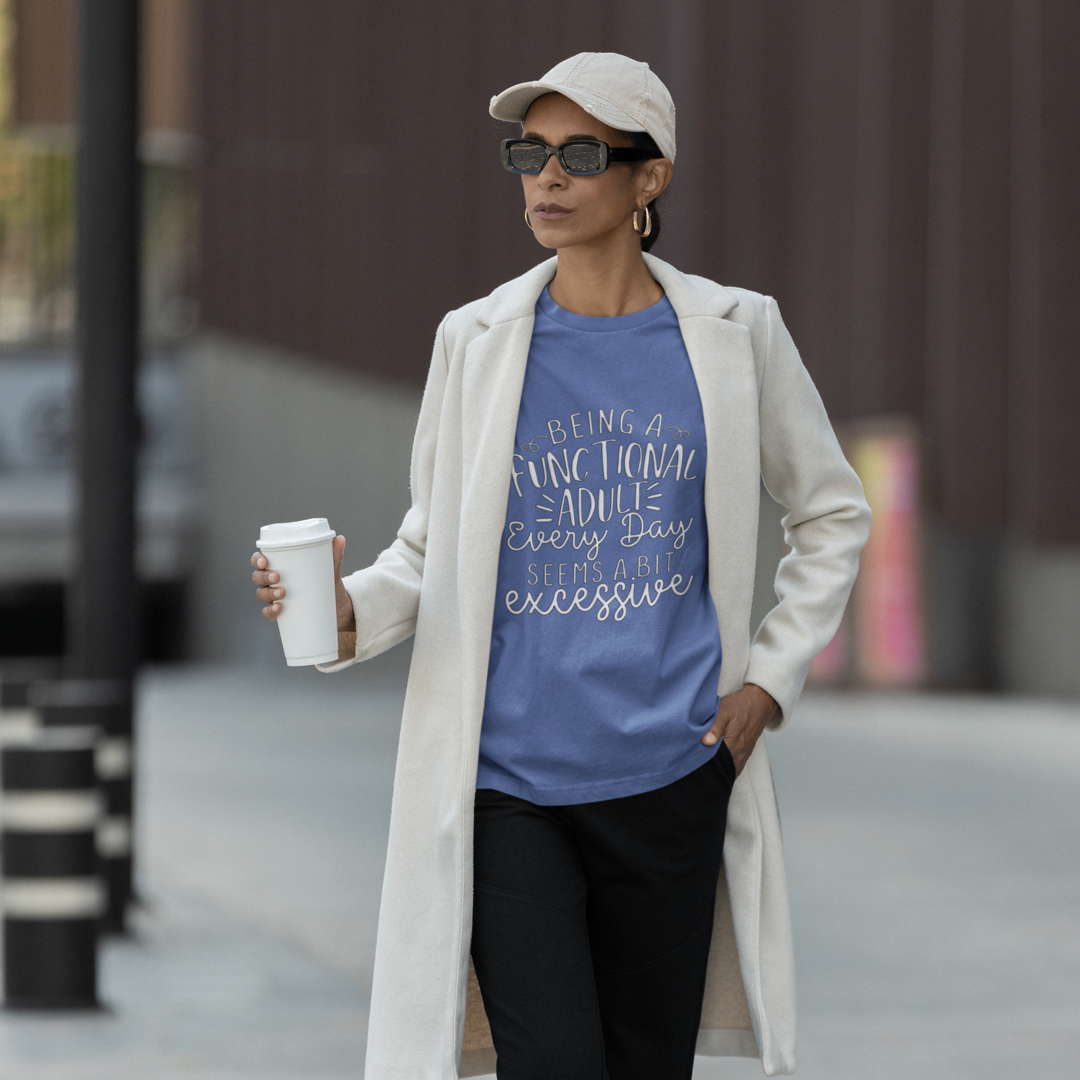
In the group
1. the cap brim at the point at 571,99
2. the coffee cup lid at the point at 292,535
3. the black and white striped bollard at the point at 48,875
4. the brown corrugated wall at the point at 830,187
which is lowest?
the black and white striped bollard at the point at 48,875

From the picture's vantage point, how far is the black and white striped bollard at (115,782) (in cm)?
704

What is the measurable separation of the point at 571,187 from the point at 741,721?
2.60ft

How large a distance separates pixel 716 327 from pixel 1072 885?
572 centimetres

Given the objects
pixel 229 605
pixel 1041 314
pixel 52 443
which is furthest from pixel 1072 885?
pixel 52 443

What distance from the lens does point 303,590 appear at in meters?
2.77

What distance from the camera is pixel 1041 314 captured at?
56.3ft

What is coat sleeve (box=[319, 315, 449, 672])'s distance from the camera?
9.68 ft

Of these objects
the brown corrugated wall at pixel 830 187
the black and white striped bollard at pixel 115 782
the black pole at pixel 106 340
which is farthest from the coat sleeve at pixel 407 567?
the brown corrugated wall at pixel 830 187

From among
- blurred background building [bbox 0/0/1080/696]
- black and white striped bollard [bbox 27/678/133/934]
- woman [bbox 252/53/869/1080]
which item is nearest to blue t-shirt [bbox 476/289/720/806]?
woman [bbox 252/53/869/1080]

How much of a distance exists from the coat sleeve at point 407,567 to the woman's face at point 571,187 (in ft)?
0.71

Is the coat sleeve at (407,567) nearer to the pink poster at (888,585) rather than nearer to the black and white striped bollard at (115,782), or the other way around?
the black and white striped bollard at (115,782)

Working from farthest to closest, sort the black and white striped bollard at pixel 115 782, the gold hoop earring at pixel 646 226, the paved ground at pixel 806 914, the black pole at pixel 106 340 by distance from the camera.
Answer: the black pole at pixel 106 340 → the black and white striped bollard at pixel 115 782 → the paved ground at pixel 806 914 → the gold hoop earring at pixel 646 226

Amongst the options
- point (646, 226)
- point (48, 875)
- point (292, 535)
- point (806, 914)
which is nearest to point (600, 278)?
point (646, 226)

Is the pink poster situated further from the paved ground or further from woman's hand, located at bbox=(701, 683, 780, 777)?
woman's hand, located at bbox=(701, 683, 780, 777)
